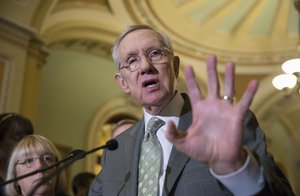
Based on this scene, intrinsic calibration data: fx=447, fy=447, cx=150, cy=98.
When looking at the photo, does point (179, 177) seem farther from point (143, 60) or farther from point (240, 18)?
point (240, 18)

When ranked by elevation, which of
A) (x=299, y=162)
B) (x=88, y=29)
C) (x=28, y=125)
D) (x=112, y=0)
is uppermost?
(x=112, y=0)

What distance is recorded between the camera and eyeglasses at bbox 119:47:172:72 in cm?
192

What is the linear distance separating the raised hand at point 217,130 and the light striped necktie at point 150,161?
1.28 ft

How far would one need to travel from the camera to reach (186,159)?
65.4 inches

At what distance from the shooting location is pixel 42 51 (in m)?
6.38

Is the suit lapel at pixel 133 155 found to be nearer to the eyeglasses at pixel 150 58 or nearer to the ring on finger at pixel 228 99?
the eyeglasses at pixel 150 58

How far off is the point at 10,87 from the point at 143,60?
408 cm

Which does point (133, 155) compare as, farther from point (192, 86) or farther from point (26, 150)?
point (26, 150)

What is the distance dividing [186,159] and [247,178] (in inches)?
14.3

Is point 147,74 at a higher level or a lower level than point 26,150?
higher

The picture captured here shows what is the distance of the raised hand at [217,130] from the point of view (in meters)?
1.30

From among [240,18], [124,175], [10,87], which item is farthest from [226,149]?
[240,18]

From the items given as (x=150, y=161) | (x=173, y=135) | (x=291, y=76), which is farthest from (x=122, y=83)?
(x=291, y=76)

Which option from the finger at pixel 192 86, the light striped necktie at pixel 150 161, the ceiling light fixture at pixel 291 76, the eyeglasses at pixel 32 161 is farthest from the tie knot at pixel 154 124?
the ceiling light fixture at pixel 291 76
